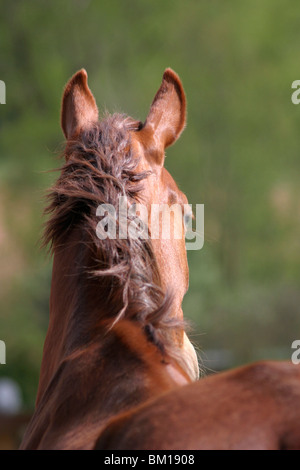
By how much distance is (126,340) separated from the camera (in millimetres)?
1797

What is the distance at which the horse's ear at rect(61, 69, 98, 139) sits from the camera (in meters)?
2.64

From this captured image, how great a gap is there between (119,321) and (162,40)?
14345 millimetres

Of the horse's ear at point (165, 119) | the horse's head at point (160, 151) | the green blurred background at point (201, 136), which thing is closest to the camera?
the horse's head at point (160, 151)

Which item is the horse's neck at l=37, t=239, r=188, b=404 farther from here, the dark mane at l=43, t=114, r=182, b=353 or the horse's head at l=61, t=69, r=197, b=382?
the horse's head at l=61, t=69, r=197, b=382

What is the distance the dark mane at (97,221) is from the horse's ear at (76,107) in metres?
0.23

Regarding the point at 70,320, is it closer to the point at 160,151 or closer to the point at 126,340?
the point at 126,340

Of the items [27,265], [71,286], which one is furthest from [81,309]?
[27,265]

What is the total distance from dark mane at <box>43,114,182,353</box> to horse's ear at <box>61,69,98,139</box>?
0.23 m

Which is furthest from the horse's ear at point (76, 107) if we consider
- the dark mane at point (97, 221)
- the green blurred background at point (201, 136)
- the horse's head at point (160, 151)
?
the green blurred background at point (201, 136)

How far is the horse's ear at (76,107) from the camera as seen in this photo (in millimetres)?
2637

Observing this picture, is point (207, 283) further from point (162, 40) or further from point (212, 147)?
point (162, 40)

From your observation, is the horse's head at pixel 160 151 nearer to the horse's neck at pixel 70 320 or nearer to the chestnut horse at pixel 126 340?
the chestnut horse at pixel 126 340

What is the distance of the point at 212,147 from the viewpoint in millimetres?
13883

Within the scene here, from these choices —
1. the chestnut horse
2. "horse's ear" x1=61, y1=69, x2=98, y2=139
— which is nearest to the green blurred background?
"horse's ear" x1=61, y1=69, x2=98, y2=139
